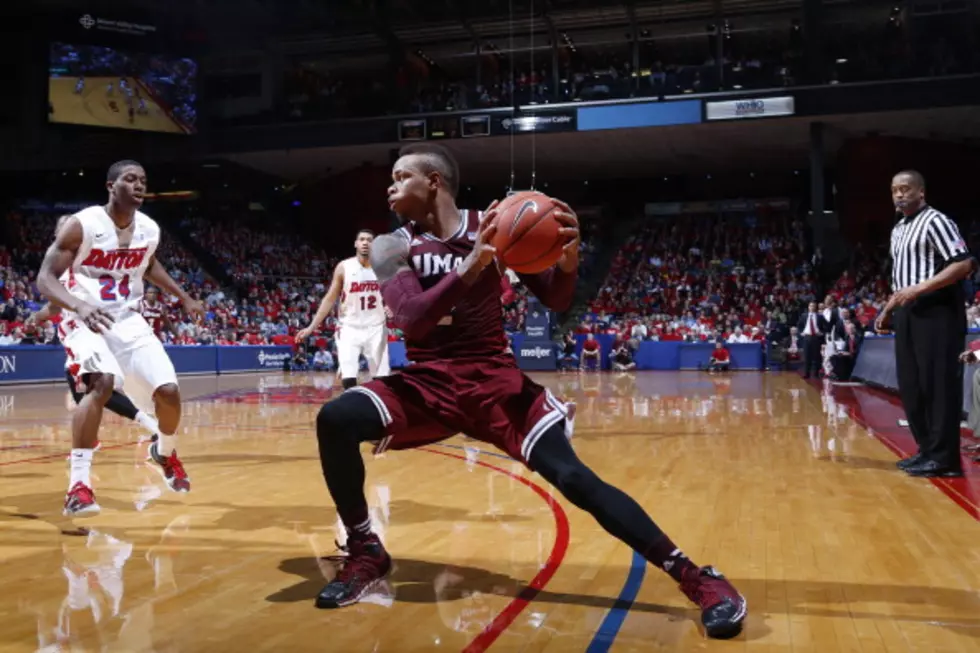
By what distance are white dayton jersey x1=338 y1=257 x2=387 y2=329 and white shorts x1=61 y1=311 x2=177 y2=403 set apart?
3.37 metres

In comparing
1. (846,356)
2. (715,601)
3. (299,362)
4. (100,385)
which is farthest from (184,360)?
(715,601)

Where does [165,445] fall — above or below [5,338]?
below

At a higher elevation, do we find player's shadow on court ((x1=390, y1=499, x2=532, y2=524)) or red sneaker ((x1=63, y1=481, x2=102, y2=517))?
red sneaker ((x1=63, y1=481, x2=102, y2=517))

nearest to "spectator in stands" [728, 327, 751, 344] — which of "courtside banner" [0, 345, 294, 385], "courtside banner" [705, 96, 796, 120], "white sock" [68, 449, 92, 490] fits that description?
"courtside banner" [705, 96, 796, 120]

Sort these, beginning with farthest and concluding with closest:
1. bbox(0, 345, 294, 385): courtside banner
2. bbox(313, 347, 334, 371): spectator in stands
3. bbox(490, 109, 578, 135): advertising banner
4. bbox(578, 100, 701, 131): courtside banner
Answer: bbox(490, 109, 578, 135): advertising banner, bbox(313, 347, 334, 371): spectator in stands, bbox(578, 100, 701, 131): courtside banner, bbox(0, 345, 294, 385): courtside banner

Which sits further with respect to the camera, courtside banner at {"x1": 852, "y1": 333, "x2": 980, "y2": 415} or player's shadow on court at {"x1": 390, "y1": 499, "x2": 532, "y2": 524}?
courtside banner at {"x1": 852, "y1": 333, "x2": 980, "y2": 415}

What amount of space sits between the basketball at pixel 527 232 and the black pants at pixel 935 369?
3590 mm

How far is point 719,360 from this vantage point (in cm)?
2088

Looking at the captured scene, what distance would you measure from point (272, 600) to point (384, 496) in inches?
81.3

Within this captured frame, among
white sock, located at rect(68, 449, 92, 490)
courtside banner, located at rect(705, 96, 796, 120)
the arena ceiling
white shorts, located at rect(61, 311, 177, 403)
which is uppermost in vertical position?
courtside banner, located at rect(705, 96, 796, 120)

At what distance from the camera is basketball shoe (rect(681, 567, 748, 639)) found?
8.50ft

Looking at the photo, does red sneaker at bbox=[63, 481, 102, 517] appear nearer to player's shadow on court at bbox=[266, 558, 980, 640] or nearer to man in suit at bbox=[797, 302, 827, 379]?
player's shadow on court at bbox=[266, 558, 980, 640]

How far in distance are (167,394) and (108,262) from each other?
77 cm

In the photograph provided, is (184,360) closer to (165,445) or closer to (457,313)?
(165,445)
